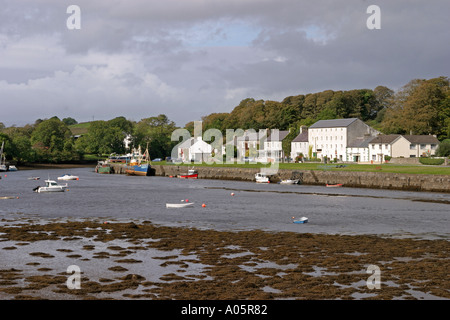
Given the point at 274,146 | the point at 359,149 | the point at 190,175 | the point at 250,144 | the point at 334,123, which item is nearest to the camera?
the point at 190,175

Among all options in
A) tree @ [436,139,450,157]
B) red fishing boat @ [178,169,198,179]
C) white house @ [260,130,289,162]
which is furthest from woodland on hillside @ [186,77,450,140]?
red fishing boat @ [178,169,198,179]

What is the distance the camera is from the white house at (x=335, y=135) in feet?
449

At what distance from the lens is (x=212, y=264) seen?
83.2 ft

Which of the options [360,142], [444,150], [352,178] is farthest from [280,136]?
[352,178]

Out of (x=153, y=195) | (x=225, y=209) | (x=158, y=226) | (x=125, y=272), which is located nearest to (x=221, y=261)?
(x=125, y=272)

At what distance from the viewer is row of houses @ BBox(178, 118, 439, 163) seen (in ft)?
386

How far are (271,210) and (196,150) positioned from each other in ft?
385

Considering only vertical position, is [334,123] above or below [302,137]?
above

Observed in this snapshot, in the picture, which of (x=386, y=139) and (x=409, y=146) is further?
(x=386, y=139)

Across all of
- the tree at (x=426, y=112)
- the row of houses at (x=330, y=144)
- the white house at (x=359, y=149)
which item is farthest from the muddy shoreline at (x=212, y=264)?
the tree at (x=426, y=112)

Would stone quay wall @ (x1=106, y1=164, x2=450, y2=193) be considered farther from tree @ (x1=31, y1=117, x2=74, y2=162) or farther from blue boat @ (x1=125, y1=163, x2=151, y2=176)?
tree @ (x1=31, y1=117, x2=74, y2=162)

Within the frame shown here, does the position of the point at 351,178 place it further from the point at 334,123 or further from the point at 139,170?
the point at 139,170

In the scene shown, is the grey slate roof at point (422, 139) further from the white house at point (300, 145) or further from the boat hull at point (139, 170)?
the boat hull at point (139, 170)
